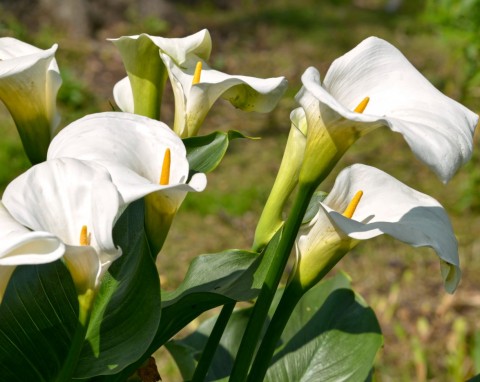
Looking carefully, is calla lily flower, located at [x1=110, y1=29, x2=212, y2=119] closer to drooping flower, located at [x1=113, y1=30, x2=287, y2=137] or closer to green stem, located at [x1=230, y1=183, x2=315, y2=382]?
drooping flower, located at [x1=113, y1=30, x2=287, y2=137]

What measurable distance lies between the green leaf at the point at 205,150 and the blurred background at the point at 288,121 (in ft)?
0.58

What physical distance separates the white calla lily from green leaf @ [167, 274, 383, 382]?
29 centimetres

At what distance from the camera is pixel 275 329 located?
78cm

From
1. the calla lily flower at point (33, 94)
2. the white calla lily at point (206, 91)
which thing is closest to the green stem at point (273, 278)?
the white calla lily at point (206, 91)

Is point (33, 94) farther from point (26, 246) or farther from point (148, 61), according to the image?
point (26, 246)

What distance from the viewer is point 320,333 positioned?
1011mm

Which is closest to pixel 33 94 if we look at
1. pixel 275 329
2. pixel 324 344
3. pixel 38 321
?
pixel 38 321

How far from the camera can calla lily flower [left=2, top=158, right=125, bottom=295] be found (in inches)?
24.0

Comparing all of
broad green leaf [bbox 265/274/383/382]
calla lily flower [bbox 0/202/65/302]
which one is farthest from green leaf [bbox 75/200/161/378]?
broad green leaf [bbox 265/274/383/382]

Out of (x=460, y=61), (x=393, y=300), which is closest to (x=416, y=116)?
(x=393, y=300)

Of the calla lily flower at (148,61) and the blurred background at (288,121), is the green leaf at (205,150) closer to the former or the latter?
the calla lily flower at (148,61)

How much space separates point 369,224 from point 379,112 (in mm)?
130

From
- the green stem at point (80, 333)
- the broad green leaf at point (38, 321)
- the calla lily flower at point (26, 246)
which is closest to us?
the calla lily flower at point (26, 246)

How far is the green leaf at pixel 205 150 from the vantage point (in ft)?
2.90
